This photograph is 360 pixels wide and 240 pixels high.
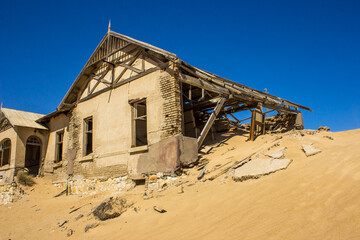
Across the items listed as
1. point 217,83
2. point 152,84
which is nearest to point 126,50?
point 152,84

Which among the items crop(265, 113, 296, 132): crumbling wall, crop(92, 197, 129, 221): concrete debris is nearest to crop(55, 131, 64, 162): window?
crop(92, 197, 129, 221): concrete debris

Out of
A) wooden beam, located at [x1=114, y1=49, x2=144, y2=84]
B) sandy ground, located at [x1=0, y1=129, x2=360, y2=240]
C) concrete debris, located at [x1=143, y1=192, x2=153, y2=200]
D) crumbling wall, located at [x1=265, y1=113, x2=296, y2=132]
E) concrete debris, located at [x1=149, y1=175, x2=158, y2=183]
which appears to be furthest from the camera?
crumbling wall, located at [x1=265, y1=113, x2=296, y2=132]

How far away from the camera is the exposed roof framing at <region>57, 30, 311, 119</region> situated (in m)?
9.82

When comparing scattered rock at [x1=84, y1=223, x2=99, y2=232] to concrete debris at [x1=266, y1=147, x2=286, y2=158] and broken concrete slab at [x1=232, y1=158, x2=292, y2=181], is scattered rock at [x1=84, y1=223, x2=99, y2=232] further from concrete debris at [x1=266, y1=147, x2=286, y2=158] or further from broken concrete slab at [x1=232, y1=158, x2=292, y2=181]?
concrete debris at [x1=266, y1=147, x2=286, y2=158]

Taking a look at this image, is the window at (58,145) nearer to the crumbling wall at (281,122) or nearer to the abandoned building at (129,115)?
the abandoned building at (129,115)

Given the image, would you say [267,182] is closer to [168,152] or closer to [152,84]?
[168,152]

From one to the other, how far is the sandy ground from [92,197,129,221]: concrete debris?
0.58 ft

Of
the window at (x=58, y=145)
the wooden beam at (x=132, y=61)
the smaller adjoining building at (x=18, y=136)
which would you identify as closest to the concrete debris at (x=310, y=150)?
the wooden beam at (x=132, y=61)

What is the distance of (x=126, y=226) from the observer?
5754 mm

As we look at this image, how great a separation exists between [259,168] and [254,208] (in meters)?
1.79

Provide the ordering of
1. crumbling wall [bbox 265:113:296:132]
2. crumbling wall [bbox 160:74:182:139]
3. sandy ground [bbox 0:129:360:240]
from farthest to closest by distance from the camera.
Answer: crumbling wall [bbox 265:113:296:132], crumbling wall [bbox 160:74:182:139], sandy ground [bbox 0:129:360:240]

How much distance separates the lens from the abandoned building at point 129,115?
9.11 m

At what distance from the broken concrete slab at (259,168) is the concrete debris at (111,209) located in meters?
3.01

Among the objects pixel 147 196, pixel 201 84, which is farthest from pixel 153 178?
pixel 201 84
